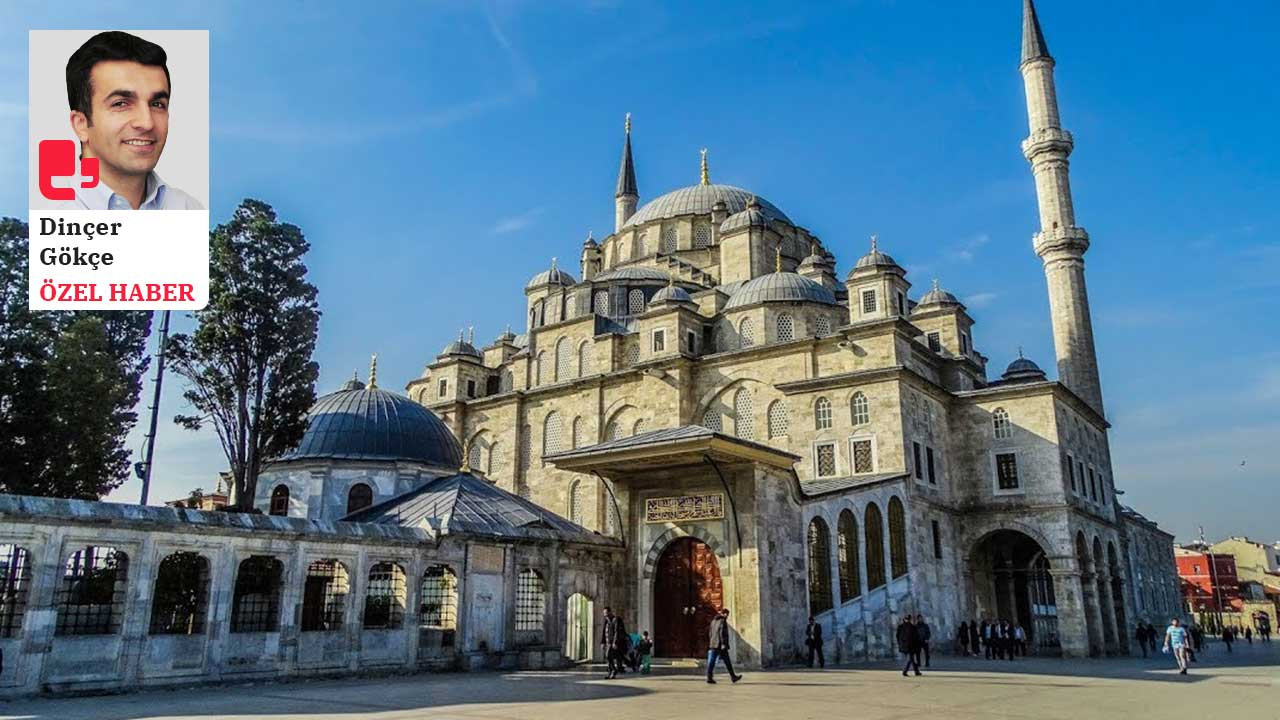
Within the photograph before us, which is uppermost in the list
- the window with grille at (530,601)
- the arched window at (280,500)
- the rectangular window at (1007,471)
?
the rectangular window at (1007,471)

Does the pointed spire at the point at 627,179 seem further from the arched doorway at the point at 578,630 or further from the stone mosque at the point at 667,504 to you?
the arched doorway at the point at 578,630

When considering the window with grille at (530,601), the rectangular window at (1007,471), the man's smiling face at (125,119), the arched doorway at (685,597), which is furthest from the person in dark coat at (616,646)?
the rectangular window at (1007,471)

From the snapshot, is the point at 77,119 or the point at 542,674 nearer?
the point at 77,119

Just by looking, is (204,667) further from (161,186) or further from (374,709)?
(161,186)

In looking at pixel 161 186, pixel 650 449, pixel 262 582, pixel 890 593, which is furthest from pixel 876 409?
pixel 161 186

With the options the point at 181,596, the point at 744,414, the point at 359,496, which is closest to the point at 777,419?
the point at 744,414

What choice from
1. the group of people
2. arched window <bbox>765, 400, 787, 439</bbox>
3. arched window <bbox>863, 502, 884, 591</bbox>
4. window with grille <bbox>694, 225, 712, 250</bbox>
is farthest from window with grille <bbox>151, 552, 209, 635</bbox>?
window with grille <bbox>694, 225, 712, 250</bbox>

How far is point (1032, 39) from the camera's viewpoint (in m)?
31.9

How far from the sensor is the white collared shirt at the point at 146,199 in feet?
34.7

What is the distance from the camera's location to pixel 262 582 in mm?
12438

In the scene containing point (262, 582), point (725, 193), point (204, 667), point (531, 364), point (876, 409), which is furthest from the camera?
point (725, 193)

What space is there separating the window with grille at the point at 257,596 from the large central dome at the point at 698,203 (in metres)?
25.5

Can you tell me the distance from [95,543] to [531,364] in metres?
21.8

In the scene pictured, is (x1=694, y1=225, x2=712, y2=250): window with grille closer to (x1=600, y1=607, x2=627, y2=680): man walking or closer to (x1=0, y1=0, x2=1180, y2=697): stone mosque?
(x1=0, y1=0, x2=1180, y2=697): stone mosque
